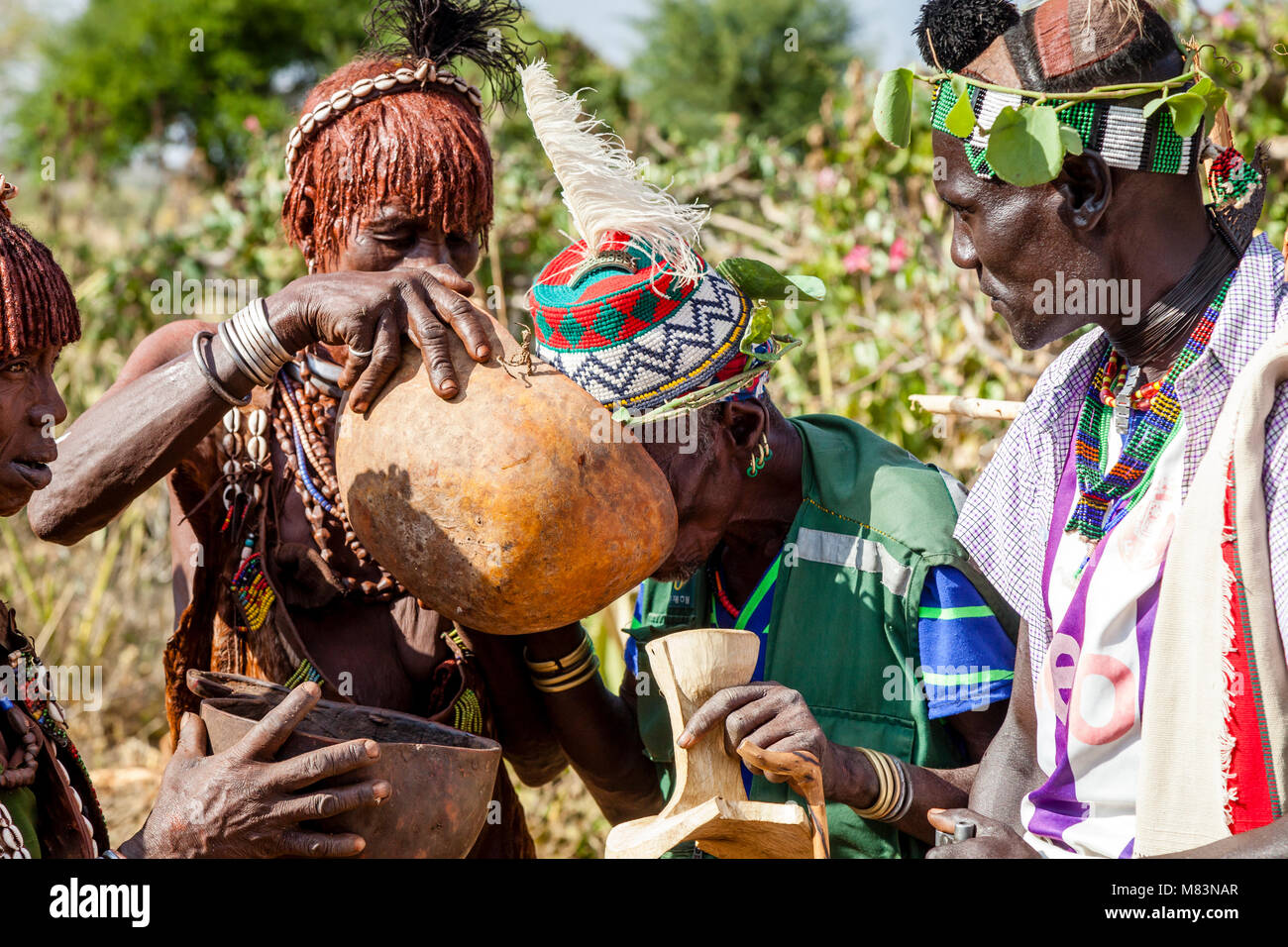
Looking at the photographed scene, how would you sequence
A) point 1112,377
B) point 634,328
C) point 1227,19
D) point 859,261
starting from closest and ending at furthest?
point 1112,377
point 634,328
point 1227,19
point 859,261

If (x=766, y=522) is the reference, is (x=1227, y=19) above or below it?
above

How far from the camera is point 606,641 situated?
5145mm

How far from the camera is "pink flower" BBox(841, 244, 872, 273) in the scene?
616cm

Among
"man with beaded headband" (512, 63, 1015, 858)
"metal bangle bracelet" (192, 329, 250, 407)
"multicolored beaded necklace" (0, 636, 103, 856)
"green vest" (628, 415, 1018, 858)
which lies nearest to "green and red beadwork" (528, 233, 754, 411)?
"man with beaded headband" (512, 63, 1015, 858)

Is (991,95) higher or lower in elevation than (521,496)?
higher

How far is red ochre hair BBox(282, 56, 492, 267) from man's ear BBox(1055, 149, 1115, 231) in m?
1.26

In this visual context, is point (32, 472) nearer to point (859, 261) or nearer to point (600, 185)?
point (600, 185)

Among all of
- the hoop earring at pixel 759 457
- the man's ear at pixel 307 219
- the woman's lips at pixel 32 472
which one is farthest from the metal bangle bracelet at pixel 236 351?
the hoop earring at pixel 759 457

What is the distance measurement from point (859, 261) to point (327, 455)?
3.98 m

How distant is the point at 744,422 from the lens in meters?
2.84

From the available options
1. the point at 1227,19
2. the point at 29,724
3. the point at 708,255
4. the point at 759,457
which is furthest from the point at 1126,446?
the point at 708,255

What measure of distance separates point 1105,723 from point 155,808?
5.21 feet
